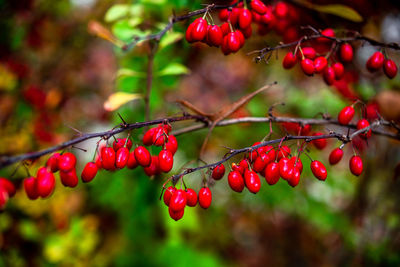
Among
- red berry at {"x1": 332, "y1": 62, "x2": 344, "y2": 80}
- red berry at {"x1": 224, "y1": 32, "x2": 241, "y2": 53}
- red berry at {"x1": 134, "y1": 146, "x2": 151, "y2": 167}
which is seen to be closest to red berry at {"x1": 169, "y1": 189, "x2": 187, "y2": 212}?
red berry at {"x1": 134, "y1": 146, "x2": 151, "y2": 167}

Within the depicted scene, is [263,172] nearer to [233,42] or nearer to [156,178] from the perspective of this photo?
[233,42]

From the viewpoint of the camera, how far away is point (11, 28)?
2.48 metres

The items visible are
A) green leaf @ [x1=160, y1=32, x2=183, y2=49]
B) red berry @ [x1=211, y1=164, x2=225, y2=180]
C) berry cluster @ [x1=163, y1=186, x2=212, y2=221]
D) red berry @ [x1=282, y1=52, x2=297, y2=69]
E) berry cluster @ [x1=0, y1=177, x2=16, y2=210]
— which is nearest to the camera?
berry cluster @ [x1=0, y1=177, x2=16, y2=210]

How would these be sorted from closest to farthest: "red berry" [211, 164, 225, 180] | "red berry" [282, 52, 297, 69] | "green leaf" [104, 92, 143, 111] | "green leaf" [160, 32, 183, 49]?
"red berry" [211, 164, 225, 180] < "red berry" [282, 52, 297, 69] < "green leaf" [104, 92, 143, 111] < "green leaf" [160, 32, 183, 49]

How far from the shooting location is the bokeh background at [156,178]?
169 cm

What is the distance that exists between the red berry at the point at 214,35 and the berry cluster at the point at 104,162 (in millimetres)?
329

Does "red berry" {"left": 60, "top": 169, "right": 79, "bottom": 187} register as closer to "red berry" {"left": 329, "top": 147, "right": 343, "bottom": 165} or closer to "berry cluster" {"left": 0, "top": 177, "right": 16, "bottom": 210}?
"berry cluster" {"left": 0, "top": 177, "right": 16, "bottom": 210}

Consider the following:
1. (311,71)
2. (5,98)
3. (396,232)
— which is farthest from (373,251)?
(5,98)

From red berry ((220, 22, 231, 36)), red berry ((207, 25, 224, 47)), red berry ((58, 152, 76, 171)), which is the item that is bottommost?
red berry ((58, 152, 76, 171))

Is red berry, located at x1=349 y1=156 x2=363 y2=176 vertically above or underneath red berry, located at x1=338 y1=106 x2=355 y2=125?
underneath

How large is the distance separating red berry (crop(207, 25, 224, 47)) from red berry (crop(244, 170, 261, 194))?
444 mm

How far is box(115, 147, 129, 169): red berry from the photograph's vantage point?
0.89 meters

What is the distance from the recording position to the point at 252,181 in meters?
0.87

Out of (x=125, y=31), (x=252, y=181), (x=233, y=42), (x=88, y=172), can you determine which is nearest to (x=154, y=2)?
(x=125, y=31)
